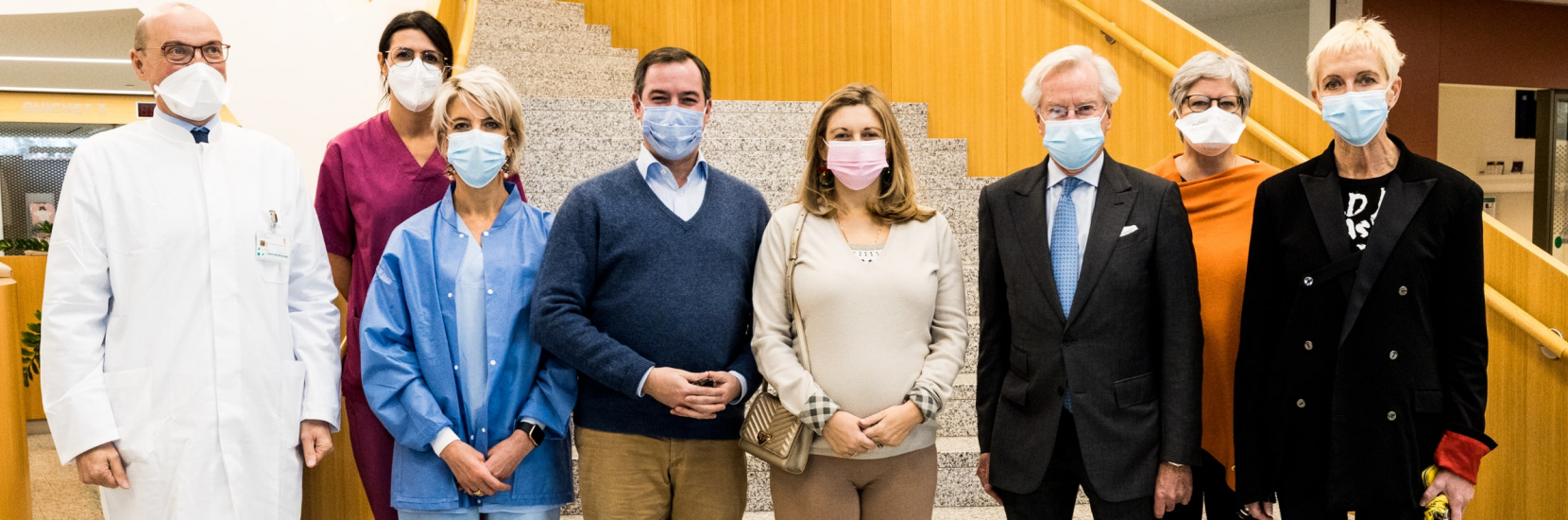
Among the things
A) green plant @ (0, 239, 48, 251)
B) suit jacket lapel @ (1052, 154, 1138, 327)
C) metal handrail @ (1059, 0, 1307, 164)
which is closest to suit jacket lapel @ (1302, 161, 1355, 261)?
suit jacket lapel @ (1052, 154, 1138, 327)

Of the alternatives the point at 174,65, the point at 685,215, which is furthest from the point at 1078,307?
A: the point at 174,65

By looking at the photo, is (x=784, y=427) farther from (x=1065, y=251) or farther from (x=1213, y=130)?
(x=1213, y=130)

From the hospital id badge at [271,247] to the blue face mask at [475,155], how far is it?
1.30 ft

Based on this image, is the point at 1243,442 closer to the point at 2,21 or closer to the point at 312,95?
the point at 312,95

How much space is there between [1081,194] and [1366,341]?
59cm

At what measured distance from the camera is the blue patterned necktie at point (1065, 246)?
6.64 ft

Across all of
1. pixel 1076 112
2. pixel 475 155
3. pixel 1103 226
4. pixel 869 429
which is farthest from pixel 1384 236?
pixel 475 155

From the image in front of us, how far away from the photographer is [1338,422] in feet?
6.40

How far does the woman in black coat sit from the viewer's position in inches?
74.6

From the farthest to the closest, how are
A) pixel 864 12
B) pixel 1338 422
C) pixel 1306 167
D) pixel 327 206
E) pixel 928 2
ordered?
pixel 864 12 → pixel 928 2 → pixel 327 206 → pixel 1306 167 → pixel 1338 422

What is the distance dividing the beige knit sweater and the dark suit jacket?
0.55 feet

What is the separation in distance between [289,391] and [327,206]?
49 cm

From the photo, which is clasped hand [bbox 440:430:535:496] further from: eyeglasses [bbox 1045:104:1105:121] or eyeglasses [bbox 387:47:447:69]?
eyeglasses [bbox 1045:104:1105:121]

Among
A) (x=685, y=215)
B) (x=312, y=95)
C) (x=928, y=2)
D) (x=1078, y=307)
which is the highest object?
(x=928, y=2)
